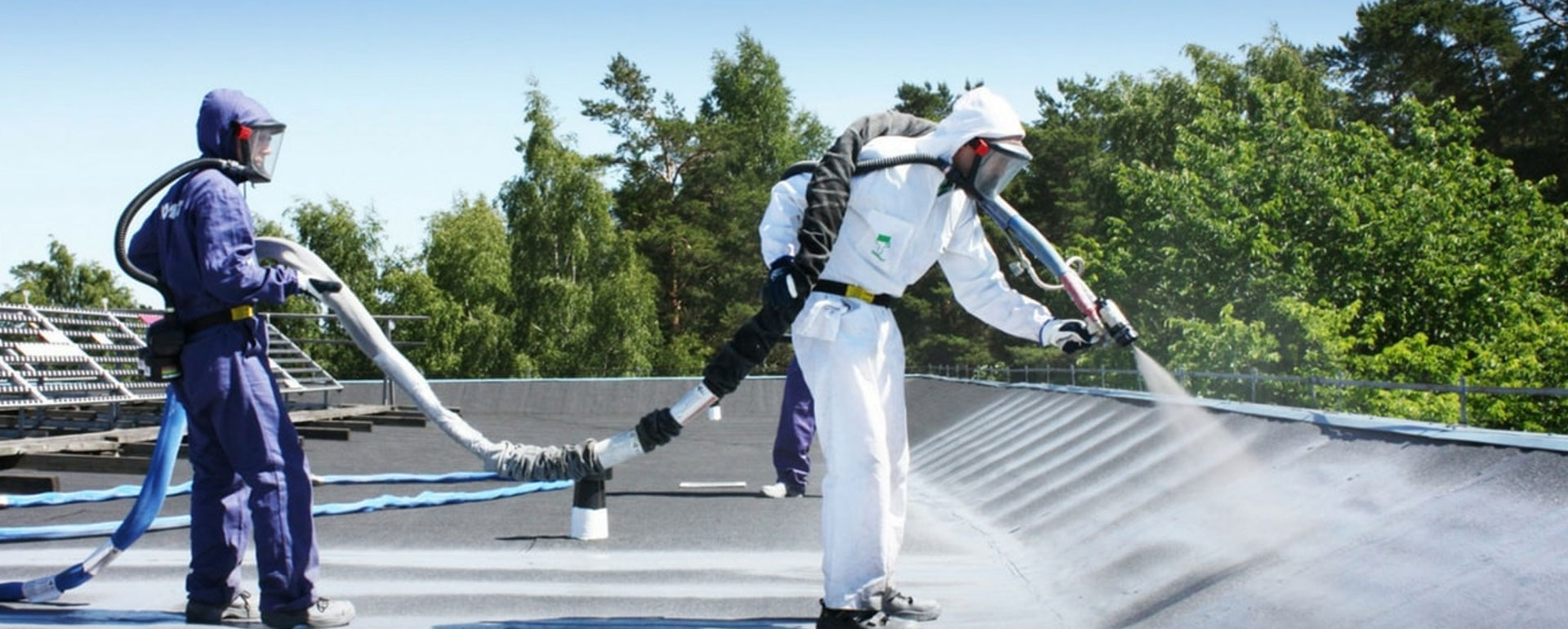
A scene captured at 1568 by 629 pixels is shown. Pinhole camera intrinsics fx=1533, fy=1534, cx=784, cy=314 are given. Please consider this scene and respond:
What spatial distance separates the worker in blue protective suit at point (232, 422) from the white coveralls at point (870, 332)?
1859 mm

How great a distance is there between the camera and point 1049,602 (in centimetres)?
620

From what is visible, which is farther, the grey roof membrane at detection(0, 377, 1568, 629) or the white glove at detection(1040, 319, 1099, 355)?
the white glove at detection(1040, 319, 1099, 355)

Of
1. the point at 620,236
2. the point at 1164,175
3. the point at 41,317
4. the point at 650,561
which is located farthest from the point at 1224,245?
the point at 650,561

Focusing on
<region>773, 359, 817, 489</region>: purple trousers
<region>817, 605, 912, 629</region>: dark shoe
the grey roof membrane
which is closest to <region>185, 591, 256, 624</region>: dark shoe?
the grey roof membrane

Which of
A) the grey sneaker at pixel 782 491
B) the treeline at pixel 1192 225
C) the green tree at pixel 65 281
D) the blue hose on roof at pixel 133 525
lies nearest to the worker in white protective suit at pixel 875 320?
the blue hose on roof at pixel 133 525

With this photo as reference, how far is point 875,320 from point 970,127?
85cm

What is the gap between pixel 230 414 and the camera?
5.58 meters

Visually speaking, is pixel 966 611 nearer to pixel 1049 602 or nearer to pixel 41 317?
pixel 1049 602

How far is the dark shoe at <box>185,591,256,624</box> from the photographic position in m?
5.63

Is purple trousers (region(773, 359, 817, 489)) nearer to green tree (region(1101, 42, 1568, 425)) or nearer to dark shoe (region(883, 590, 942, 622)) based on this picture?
dark shoe (region(883, 590, 942, 622))

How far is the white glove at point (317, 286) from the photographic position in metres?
5.78

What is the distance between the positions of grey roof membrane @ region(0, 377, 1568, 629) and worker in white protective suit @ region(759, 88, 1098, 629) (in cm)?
43

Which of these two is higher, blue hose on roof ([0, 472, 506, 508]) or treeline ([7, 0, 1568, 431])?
treeline ([7, 0, 1568, 431])

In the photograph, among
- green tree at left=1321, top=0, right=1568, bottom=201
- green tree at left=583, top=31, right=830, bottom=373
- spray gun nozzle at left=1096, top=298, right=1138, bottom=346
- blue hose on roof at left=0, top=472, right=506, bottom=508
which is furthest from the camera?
green tree at left=583, top=31, right=830, bottom=373
